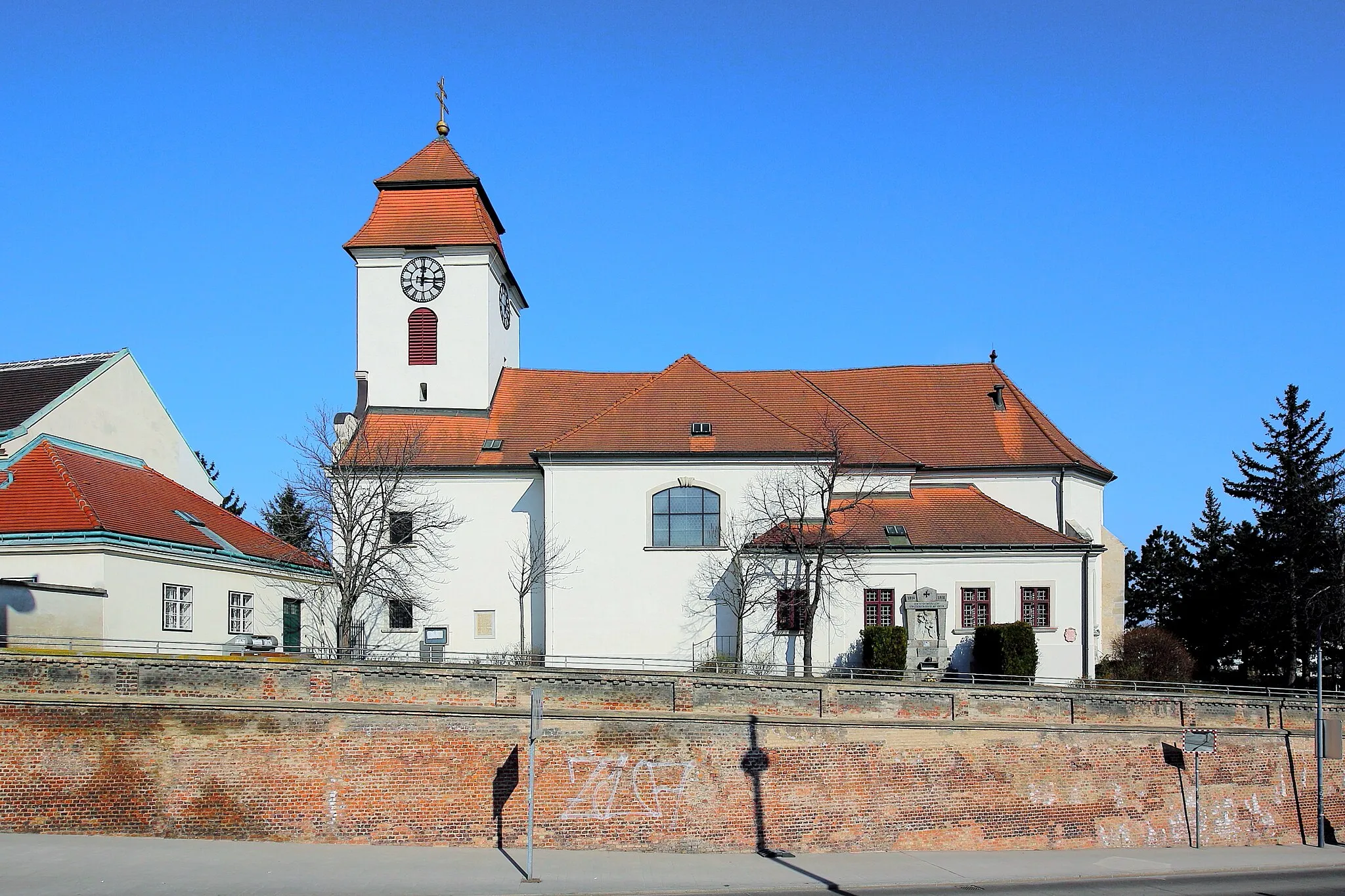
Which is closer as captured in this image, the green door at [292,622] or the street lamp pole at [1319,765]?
the street lamp pole at [1319,765]

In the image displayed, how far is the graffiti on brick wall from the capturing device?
21203 millimetres

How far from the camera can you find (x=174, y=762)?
19984 millimetres

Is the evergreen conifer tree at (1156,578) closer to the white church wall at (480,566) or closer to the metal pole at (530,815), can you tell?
the white church wall at (480,566)

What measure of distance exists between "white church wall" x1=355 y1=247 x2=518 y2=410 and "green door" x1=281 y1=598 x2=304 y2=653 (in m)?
7.45

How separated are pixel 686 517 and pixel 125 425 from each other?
17227 mm

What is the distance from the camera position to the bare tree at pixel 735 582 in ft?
111

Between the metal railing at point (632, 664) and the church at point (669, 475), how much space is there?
0.96 meters

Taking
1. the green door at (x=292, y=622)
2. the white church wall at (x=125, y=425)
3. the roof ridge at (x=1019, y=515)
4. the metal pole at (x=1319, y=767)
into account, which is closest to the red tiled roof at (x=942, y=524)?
the roof ridge at (x=1019, y=515)

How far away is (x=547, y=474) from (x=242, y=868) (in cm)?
1897

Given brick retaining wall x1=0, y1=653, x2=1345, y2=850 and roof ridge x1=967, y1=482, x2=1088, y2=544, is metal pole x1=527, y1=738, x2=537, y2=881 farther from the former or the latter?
roof ridge x1=967, y1=482, x2=1088, y2=544

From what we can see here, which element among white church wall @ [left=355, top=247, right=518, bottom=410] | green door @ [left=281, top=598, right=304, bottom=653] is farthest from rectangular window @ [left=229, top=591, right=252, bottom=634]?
white church wall @ [left=355, top=247, right=518, bottom=410]

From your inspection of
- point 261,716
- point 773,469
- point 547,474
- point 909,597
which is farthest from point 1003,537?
point 261,716

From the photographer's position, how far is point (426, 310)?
131 feet

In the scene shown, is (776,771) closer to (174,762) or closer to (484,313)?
A: (174,762)
